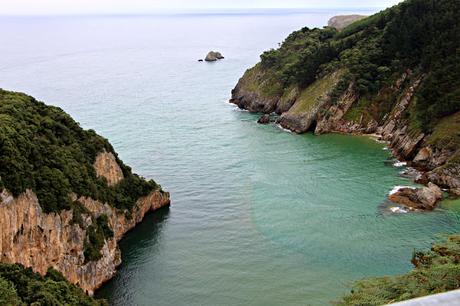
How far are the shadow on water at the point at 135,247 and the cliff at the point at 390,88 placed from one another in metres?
28.4

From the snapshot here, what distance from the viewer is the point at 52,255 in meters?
42.4

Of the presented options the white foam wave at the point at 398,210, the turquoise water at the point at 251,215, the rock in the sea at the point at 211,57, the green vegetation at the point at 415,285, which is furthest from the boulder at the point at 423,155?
the rock in the sea at the point at 211,57

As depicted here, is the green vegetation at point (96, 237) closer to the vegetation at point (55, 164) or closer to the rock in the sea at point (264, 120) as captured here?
the vegetation at point (55, 164)

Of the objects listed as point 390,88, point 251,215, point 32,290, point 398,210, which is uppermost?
point 390,88

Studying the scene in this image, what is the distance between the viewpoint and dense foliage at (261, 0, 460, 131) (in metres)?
77.8

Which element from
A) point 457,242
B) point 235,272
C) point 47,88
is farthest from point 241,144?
point 47,88

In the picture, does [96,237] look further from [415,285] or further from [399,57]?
[399,57]

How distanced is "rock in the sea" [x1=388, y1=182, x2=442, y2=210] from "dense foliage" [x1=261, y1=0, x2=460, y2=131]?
53.3 feet

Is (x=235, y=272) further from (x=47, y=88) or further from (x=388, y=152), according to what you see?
(x=47, y=88)

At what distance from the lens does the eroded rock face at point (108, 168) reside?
55.0 metres

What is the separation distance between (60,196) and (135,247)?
38.8 ft

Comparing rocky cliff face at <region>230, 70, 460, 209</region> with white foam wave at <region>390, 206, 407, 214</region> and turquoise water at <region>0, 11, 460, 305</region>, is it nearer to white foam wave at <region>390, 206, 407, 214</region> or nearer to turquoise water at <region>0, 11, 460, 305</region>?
turquoise water at <region>0, 11, 460, 305</region>

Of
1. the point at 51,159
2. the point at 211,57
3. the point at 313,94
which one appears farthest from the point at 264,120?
the point at 211,57

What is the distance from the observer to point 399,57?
302 feet
